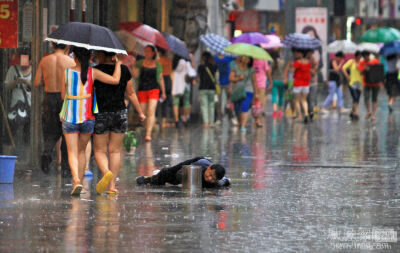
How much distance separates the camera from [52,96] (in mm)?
14070

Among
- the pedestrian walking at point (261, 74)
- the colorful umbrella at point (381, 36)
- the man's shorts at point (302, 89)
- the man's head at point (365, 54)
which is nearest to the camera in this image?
the pedestrian walking at point (261, 74)

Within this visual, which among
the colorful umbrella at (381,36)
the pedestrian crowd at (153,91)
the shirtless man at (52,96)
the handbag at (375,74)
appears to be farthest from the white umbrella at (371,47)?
the shirtless man at (52,96)

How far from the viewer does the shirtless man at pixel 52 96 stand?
13891mm

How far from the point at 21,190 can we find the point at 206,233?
3.75 m

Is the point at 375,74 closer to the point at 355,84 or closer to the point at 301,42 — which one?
the point at 355,84

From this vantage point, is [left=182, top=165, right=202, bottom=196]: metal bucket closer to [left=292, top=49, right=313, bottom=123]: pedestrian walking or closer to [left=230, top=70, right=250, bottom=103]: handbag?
[left=230, top=70, right=250, bottom=103]: handbag

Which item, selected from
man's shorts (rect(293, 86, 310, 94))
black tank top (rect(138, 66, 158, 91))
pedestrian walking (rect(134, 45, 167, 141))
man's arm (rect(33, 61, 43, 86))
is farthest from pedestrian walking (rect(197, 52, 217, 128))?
man's arm (rect(33, 61, 43, 86))

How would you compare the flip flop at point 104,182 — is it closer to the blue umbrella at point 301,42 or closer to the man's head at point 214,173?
the man's head at point 214,173

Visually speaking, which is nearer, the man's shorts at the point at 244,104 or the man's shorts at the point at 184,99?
the man's shorts at the point at 244,104

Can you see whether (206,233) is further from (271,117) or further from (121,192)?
(271,117)

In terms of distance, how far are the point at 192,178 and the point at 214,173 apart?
0.24 m

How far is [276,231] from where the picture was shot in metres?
9.50

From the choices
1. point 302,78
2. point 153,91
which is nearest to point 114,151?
point 153,91

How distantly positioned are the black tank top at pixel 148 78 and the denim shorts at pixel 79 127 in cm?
883
